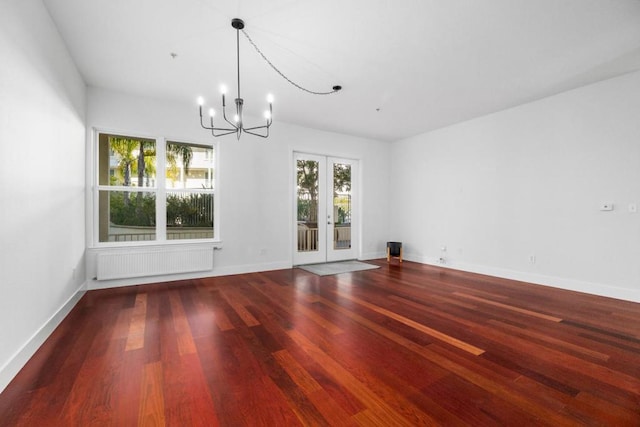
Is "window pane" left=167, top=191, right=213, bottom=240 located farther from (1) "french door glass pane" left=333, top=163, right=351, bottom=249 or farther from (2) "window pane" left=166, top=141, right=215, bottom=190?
(1) "french door glass pane" left=333, top=163, right=351, bottom=249

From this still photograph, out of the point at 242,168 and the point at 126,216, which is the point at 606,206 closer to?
the point at 242,168

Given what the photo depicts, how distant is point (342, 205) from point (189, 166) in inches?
134

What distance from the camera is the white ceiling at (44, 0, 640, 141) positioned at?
2572 mm

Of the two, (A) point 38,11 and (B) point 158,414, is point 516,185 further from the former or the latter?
(A) point 38,11

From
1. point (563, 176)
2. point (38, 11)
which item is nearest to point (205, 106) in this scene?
point (38, 11)

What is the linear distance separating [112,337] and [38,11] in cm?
294

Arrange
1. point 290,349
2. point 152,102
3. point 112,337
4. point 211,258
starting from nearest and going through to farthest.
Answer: point 290,349 → point 112,337 → point 152,102 → point 211,258

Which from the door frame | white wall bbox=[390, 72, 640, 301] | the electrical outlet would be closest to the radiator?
the door frame

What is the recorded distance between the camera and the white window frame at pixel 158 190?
4241 millimetres

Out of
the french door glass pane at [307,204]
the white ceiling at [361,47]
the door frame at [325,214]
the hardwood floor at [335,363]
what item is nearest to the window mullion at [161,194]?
the white ceiling at [361,47]

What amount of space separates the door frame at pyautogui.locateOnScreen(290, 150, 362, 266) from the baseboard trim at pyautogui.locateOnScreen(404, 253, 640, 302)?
205 cm

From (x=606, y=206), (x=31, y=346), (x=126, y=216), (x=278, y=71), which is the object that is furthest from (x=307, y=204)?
(x=606, y=206)

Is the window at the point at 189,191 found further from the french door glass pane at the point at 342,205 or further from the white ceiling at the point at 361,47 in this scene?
the french door glass pane at the point at 342,205

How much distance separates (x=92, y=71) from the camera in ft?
12.2
